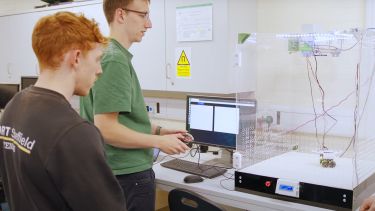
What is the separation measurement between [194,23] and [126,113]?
1129mm

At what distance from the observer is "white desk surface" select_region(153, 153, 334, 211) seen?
170 centimetres

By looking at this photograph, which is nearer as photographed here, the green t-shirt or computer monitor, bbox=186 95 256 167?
the green t-shirt

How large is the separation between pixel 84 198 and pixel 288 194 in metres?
1.02

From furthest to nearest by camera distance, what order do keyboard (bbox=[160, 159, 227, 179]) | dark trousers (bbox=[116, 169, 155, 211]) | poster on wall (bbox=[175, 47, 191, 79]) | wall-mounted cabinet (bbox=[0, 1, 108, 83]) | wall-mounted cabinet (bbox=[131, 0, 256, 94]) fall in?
wall-mounted cabinet (bbox=[0, 1, 108, 83]), poster on wall (bbox=[175, 47, 191, 79]), wall-mounted cabinet (bbox=[131, 0, 256, 94]), keyboard (bbox=[160, 159, 227, 179]), dark trousers (bbox=[116, 169, 155, 211])

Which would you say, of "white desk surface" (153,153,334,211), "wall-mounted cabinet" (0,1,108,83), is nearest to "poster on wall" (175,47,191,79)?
"white desk surface" (153,153,334,211)

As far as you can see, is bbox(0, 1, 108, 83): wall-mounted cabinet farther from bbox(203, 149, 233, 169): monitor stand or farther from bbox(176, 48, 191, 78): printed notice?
bbox(203, 149, 233, 169): monitor stand

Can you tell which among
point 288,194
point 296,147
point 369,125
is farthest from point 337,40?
point 288,194

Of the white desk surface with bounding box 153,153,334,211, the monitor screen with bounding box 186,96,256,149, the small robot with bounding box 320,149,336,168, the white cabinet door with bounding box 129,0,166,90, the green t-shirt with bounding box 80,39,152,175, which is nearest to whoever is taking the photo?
the green t-shirt with bounding box 80,39,152,175

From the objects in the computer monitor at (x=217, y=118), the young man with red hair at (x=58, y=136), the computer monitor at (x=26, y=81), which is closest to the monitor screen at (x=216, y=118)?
the computer monitor at (x=217, y=118)

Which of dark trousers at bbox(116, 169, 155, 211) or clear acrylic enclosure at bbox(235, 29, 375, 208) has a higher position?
clear acrylic enclosure at bbox(235, 29, 375, 208)

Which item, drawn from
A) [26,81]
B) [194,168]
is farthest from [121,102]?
[26,81]

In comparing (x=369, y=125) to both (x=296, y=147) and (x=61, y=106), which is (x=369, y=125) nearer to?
(x=296, y=147)

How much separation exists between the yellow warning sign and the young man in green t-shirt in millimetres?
942

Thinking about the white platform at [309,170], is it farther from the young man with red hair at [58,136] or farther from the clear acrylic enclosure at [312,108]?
the young man with red hair at [58,136]
